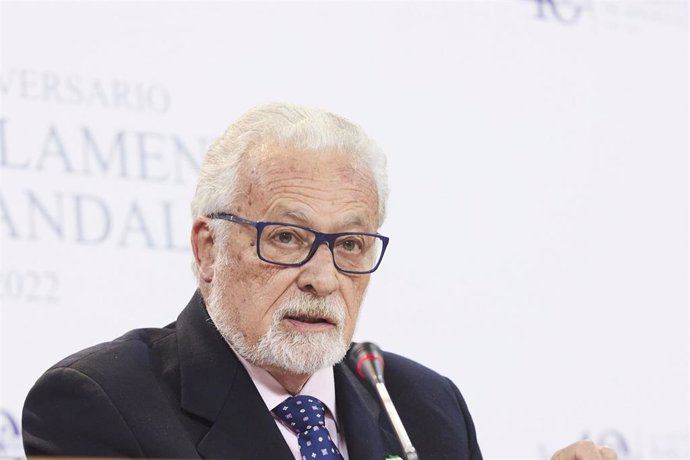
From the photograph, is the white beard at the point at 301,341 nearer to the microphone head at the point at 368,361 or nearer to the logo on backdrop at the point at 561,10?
the microphone head at the point at 368,361

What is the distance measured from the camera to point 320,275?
9.59ft

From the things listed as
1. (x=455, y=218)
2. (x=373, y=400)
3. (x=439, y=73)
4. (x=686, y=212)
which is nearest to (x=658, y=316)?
(x=686, y=212)

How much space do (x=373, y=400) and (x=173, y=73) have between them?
1524 millimetres

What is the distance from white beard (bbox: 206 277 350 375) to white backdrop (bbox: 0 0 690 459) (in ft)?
3.92

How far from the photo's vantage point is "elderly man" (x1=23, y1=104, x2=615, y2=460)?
285 centimetres

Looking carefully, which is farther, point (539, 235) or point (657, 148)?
point (657, 148)

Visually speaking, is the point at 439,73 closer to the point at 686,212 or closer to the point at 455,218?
the point at 455,218

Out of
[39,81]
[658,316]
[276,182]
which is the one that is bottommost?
[658,316]

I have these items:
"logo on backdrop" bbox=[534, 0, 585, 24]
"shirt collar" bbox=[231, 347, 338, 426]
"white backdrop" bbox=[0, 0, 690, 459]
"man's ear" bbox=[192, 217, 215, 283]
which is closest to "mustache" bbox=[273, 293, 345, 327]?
"shirt collar" bbox=[231, 347, 338, 426]

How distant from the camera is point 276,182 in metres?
2.98

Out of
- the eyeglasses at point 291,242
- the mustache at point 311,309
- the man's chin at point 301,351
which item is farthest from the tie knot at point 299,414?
the eyeglasses at point 291,242

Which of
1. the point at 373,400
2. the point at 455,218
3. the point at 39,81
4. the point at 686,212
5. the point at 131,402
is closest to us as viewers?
the point at 131,402

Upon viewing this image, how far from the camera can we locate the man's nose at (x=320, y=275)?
9.59 feet

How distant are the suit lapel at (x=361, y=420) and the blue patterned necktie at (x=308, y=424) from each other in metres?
0.05
